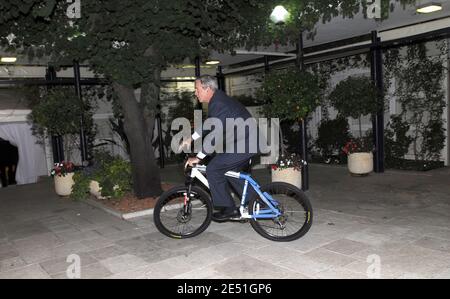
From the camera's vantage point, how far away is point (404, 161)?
9.71m

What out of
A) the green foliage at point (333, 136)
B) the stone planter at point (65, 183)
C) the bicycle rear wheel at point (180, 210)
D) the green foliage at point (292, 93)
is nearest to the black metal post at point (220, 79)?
the green foliage at point (333, 136)

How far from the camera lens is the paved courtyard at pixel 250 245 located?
12.4ft

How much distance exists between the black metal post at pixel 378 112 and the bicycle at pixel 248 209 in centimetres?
492

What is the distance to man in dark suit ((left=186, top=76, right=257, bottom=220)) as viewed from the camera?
4.43 metres

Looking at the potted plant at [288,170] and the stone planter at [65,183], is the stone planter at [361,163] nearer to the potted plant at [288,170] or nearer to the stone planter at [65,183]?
the potted plant at [288,170]


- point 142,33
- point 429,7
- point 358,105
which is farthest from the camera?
point 358,105

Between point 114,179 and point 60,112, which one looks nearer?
point 114,179

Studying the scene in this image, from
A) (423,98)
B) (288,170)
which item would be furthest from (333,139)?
(288,170)

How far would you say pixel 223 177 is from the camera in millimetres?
4523

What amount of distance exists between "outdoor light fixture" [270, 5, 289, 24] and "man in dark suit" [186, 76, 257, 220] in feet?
6.50

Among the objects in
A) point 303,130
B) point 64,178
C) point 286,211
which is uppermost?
point 303,130

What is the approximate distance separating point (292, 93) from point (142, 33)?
104 inches

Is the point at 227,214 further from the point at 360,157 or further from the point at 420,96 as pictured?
the point at 420,96
